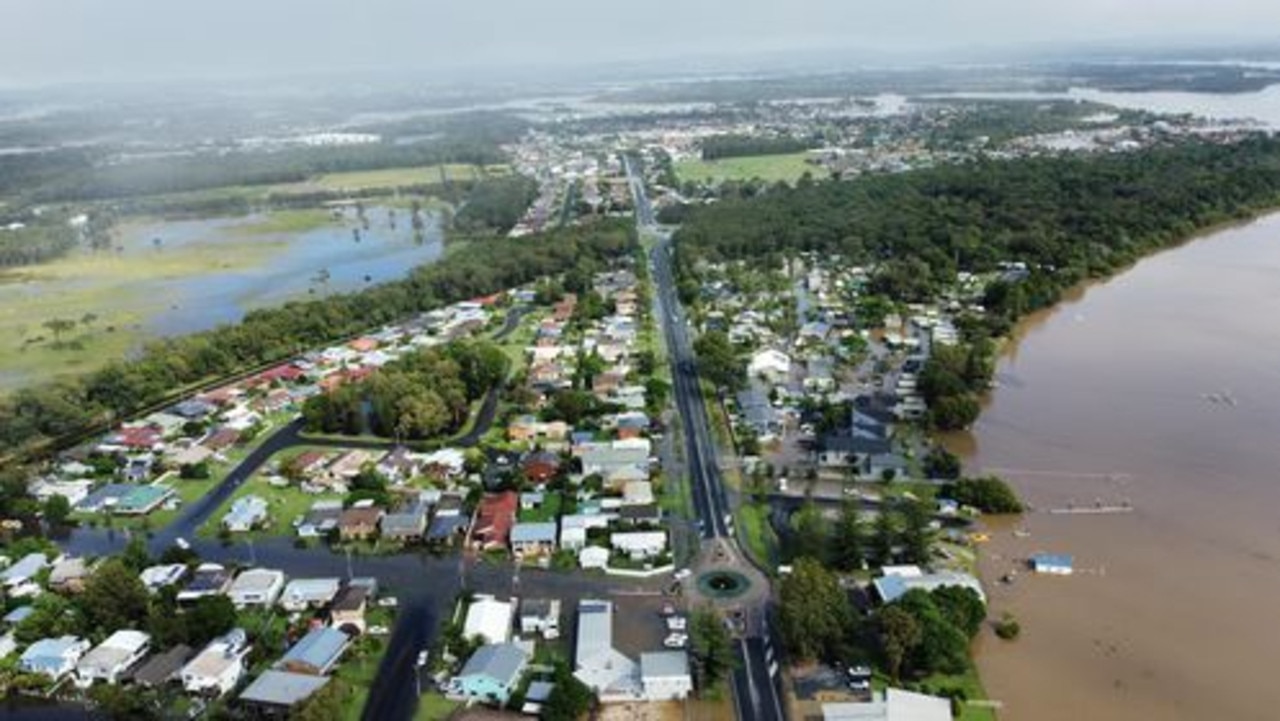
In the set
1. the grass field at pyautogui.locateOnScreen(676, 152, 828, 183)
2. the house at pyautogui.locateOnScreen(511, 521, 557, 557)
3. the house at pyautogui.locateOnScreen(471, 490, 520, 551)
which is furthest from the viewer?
the grass field at pyautogui.locateOnScreen(676, 152, 828, 183)

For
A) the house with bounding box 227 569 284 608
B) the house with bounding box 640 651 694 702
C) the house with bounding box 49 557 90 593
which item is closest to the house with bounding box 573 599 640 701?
the house with bounding box 640 651 694 702

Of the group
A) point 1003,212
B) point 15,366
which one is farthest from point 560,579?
point 1003,212

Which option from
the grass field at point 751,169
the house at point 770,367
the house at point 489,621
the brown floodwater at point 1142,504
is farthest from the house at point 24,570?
the grass field at point 751,169

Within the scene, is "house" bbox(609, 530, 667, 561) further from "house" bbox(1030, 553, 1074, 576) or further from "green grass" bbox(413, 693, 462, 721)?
"house" bbox(1030, 553, 1074, 576)

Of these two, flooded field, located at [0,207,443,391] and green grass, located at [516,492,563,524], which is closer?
green grass, located at [516,492,563,524]

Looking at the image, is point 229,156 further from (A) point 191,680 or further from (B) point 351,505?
(A) point 191,680

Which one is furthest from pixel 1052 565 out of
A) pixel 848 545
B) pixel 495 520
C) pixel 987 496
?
pixel 495 520

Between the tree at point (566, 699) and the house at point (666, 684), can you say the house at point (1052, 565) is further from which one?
the tree at point (566, 699)
